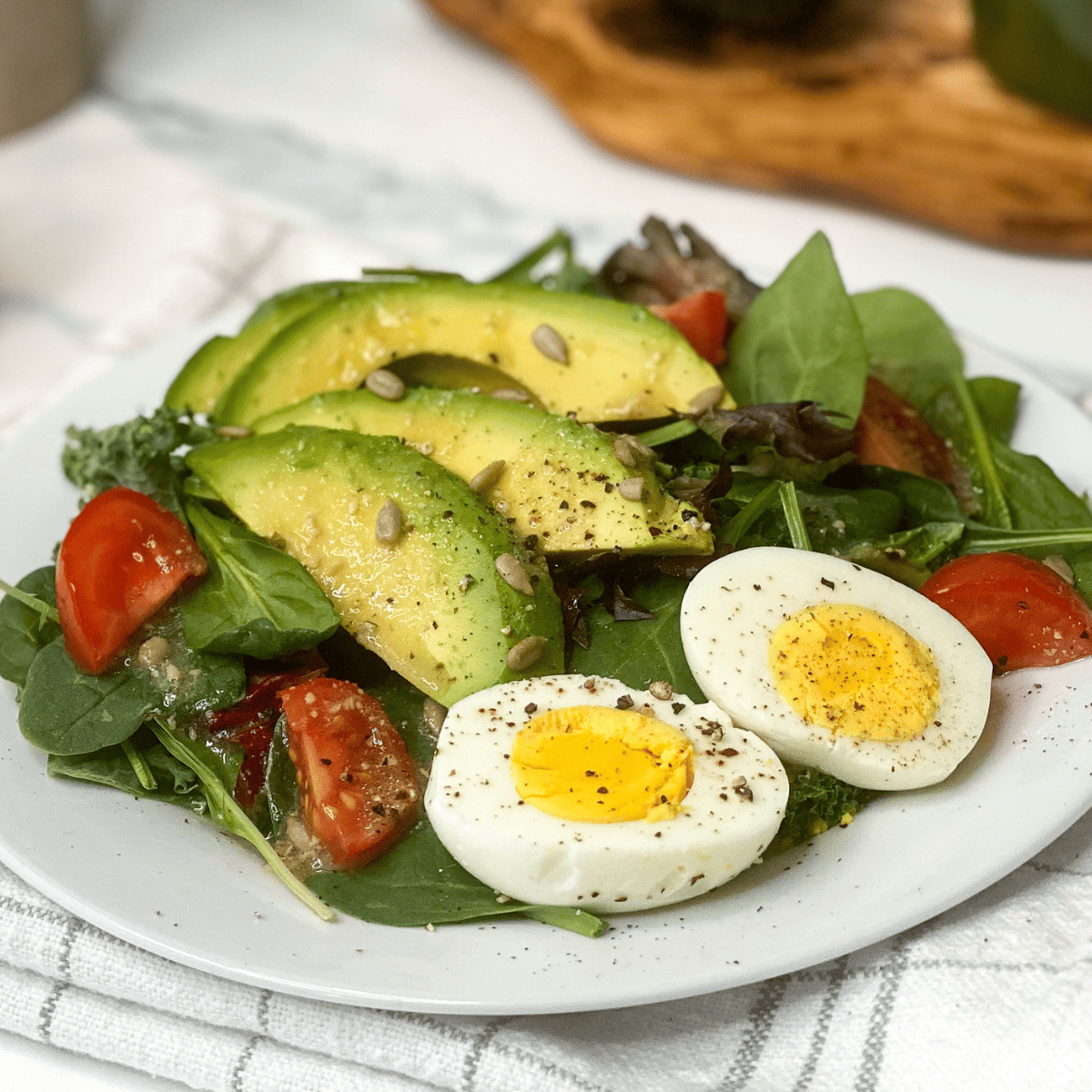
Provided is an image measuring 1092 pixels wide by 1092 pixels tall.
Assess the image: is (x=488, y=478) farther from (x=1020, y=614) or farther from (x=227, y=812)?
(x=1020, y=614)

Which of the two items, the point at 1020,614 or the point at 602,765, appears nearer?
the point at 602,765

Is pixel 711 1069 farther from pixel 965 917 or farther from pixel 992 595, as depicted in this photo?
pixel 992 595

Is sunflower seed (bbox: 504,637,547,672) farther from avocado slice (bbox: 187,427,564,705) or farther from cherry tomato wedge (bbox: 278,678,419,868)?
cherry tomato wedge (bbox: 278,678,419,868)

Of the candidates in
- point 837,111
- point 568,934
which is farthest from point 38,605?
point 837,111

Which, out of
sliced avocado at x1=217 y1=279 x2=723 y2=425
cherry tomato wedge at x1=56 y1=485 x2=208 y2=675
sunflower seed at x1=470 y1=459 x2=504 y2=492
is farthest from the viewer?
sliced avocado at x1=217 y1=279 x2=723 y2=425

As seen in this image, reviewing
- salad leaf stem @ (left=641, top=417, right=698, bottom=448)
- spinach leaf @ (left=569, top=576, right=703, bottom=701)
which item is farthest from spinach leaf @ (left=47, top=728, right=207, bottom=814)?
salad leaf stem @ (left=641, top=417, right=698, bottom=448)

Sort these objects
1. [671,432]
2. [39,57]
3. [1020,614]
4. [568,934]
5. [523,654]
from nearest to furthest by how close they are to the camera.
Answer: [568,934] → [523,654] → [1020,614] → [671,432] → [39,57]

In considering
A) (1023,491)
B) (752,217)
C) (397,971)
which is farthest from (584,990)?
(752,217)
